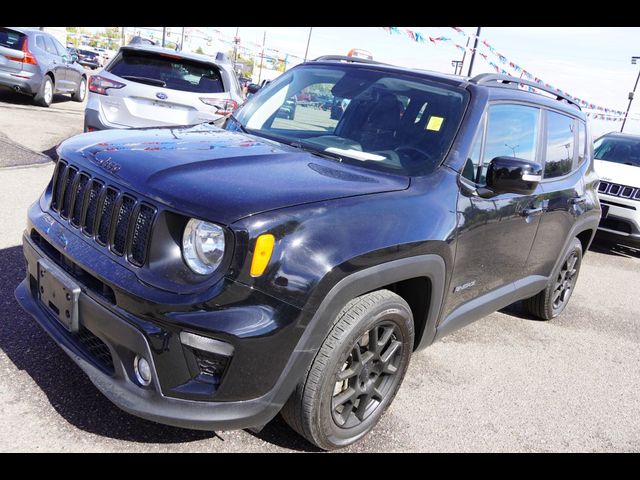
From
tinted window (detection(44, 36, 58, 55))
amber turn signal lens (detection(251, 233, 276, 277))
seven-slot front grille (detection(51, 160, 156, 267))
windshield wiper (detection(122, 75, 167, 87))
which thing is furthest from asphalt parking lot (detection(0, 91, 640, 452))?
tinted window (detection(44, 36, 58, 55))

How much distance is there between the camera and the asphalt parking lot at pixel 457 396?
2.60 meters

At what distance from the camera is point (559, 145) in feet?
13.4

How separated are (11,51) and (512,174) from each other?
11.4 m

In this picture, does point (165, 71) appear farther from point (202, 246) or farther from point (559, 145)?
point (202, 246)

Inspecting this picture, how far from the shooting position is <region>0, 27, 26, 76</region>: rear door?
441 inches

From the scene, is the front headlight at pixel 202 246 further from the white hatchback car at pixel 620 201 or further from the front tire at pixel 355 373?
the white hatchback car at pixel 620 201

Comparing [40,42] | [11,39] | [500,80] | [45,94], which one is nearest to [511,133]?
[500,80]

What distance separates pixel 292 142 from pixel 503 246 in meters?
1.38

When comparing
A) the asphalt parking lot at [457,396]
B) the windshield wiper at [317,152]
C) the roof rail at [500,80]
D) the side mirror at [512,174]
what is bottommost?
the asphalt parking lot at [457,396]

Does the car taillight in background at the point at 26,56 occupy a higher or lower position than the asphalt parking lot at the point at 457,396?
higher

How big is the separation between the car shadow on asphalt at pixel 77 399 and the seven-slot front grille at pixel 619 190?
6152mm

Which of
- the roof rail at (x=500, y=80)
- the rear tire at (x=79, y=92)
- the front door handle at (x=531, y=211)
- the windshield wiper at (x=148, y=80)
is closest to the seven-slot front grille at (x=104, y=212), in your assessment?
the roof rail at (x=500, y=80)
